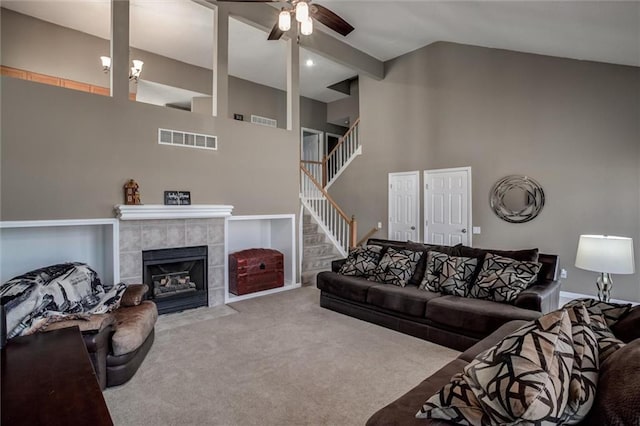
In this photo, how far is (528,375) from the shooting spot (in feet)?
3.50

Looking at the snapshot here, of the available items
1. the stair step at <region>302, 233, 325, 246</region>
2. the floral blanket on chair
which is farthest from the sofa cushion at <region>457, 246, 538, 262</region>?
the floral blanket on chair

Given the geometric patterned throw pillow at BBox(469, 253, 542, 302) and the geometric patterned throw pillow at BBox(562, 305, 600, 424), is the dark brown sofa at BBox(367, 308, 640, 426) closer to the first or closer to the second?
the geometric patterned throw pillow at BBox(562, 305, 600, 424)

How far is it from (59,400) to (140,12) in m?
5.56

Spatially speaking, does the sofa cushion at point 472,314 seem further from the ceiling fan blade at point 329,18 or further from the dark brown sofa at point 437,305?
the ceiling fan blade at point 329,18

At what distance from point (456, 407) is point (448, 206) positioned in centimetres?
553

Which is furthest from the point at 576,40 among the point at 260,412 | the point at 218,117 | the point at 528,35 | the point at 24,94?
the point at 24,94

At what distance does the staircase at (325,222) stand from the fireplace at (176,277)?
192cm

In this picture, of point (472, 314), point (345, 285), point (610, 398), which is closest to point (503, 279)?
point (472, 314)

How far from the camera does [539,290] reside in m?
3.14

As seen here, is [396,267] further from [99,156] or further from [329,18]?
[99,156]

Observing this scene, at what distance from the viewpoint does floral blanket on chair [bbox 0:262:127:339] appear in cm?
245

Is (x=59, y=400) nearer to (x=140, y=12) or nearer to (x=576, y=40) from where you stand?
(x=140, y=12)

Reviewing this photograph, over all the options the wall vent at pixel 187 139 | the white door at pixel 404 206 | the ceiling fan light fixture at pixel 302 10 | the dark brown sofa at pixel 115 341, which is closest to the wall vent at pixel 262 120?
the white door at pixel 404 206

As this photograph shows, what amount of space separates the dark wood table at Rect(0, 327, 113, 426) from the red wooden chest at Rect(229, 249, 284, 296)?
3.08 meters
